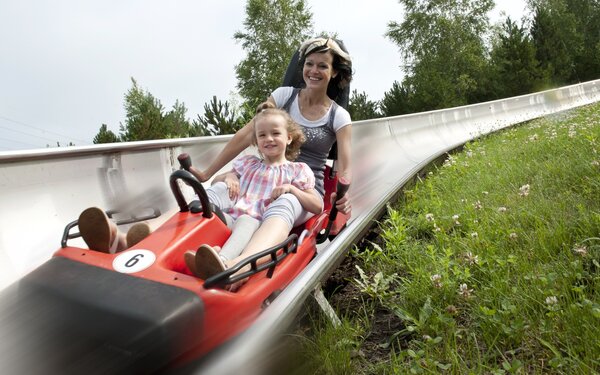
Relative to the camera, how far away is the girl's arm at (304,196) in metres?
2.86

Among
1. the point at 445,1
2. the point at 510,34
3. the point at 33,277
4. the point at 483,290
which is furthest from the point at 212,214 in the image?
the point at 445,1

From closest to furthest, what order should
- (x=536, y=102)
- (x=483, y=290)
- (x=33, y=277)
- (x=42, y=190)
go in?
1. (x=33, y=277)
2. (x=483, y=290)
3. (x=42, y=190)
4. (x=536, y=102)

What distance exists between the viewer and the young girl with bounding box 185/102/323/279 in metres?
2.88

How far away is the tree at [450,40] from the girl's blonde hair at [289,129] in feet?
115

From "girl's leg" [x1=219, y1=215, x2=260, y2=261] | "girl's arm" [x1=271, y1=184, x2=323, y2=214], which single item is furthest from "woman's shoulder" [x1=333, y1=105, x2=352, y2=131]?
"girl's leg" [x1=219, y1=215, x2=260, y2=261]

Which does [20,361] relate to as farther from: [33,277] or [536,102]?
[536,102]

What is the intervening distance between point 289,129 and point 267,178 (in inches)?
14.2

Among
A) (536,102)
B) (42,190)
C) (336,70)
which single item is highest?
(336,70)

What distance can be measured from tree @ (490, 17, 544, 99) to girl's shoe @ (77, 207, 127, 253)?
113ft

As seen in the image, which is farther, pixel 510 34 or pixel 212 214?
pixel 510 34

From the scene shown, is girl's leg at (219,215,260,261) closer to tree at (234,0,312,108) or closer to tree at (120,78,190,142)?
tree at (120,78,190,142)

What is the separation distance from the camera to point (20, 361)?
179 cm

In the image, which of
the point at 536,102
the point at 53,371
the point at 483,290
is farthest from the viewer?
the point at 536,102

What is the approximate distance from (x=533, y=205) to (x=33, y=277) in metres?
2.53
